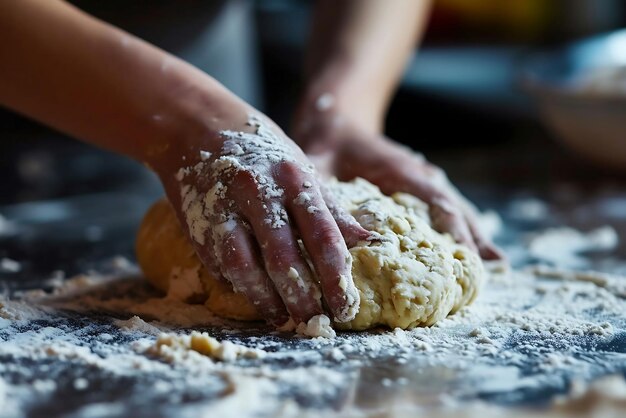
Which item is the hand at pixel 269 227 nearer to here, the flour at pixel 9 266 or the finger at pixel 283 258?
the finger at pixel 283 258

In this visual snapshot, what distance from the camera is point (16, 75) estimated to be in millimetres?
1209

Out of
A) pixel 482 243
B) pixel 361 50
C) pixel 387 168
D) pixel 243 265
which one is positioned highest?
pixel 361 50

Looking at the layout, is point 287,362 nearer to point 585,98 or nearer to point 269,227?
point 269,227

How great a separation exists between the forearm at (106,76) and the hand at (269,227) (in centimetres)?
9

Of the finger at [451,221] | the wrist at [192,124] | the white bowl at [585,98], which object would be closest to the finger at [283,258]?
the wrist at [192,124]

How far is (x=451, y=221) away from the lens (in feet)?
4.09

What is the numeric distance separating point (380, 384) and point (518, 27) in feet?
8.85

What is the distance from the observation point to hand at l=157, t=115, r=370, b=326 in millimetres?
988

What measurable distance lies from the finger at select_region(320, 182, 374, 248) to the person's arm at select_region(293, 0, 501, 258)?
235mm

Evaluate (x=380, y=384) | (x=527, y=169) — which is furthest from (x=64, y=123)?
(x=527, y=169)

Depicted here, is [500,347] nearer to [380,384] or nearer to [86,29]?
[380,384]

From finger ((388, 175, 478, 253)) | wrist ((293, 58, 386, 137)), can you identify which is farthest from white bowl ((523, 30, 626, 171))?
finger ((388, 175, 478, 253))

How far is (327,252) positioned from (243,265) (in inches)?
A: 4.1

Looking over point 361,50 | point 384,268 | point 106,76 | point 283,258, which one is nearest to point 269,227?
A: point 283,258
